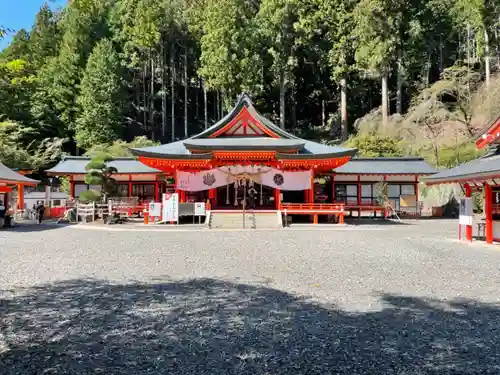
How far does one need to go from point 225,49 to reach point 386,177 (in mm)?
16602

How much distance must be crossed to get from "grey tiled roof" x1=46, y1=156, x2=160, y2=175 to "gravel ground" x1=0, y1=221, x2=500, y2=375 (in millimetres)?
14493

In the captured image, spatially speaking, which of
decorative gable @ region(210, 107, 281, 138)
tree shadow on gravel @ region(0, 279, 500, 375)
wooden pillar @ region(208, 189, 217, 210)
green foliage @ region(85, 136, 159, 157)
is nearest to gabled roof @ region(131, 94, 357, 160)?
decorative gable @ region(210, 107, 281, 138)

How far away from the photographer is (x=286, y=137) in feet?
66.8

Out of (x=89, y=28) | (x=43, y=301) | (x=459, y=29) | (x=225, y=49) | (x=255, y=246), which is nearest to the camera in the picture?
(x=43, y=301)

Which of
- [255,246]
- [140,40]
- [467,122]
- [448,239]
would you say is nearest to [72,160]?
[140,40]

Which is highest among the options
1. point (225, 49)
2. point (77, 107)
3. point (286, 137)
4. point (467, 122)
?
point (225, 49)

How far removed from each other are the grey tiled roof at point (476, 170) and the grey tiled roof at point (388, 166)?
976 centimetres

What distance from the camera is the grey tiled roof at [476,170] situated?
10117 mm

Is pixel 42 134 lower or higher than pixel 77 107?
lower

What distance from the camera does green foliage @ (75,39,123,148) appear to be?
111 feet

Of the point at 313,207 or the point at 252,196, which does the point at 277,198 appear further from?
the point at 252,196

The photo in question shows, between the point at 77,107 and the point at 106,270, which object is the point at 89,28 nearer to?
the point at 77,107

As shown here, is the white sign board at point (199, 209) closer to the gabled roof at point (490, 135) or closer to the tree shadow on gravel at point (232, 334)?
the gabled roof at point (490, 135)

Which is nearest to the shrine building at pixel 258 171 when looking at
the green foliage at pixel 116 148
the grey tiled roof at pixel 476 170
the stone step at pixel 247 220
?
the stone step at pixel 247 220
